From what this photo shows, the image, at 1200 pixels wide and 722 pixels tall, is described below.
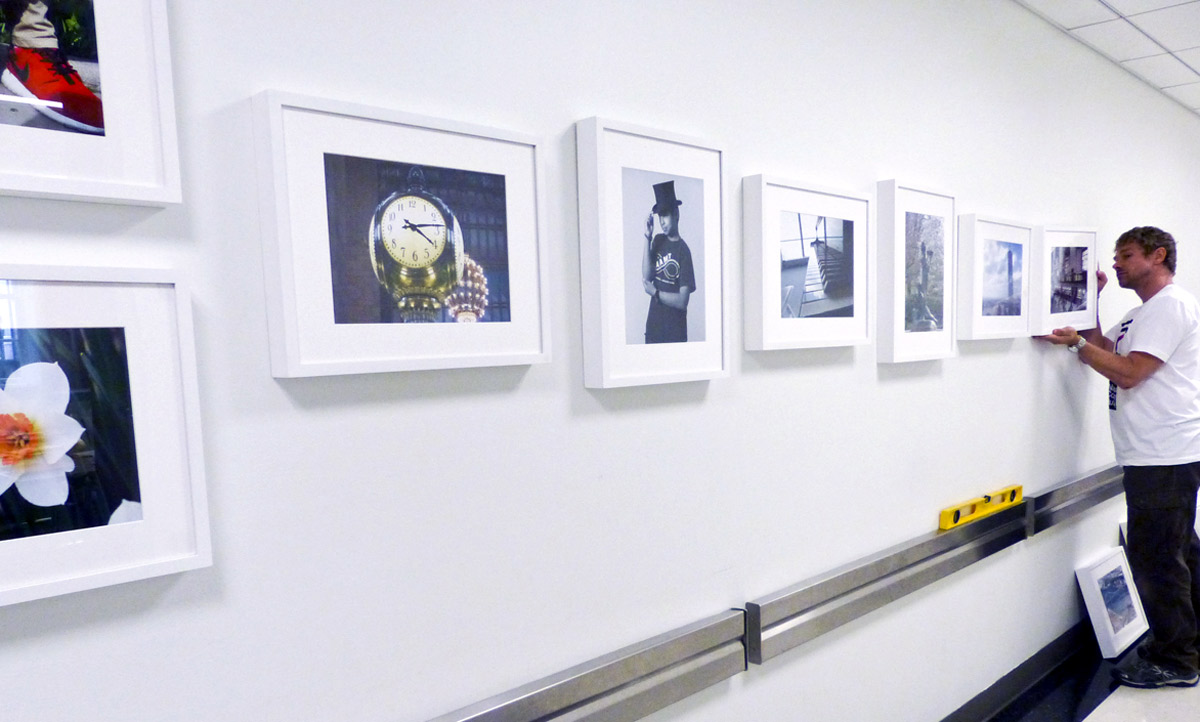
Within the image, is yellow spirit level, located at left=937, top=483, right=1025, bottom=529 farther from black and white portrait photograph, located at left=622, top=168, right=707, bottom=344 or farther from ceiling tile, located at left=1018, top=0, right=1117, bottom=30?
ceiling tile, located at left=1018, top=0, right=1117, bottom=30

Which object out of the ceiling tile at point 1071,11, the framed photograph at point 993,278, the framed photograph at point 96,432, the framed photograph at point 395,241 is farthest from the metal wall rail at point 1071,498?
the framed photograph at point 96,432

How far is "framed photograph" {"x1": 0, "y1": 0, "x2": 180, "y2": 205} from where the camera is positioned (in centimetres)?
81

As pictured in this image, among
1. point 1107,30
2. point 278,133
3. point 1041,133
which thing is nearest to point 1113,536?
point 1041,133

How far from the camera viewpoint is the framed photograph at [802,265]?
164cm

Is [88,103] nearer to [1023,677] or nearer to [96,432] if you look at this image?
[96,432]

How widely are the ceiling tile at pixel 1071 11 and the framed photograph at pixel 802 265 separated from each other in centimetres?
132

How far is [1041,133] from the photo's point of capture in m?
2.68

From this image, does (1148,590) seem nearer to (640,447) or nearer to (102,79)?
(640,447)

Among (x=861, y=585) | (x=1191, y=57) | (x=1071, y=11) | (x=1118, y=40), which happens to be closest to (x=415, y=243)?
(x=861, y=585)

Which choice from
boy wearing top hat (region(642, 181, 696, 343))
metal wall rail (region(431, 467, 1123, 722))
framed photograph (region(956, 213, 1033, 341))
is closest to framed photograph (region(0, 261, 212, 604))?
metal wall rail (region(431, 467, 1123, 722))

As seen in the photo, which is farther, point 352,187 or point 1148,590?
point 1148,590

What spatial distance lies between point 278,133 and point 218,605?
642 millimetres

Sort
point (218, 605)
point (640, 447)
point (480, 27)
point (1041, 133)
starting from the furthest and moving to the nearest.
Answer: point (1041, 133) < point (640, 447) < point (480, 27) < point (218, 605)

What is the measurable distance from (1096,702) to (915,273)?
1780mm
